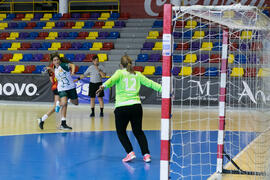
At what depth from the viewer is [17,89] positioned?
2017cm

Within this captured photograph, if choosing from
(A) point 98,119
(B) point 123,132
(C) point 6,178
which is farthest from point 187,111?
(C) point 6,178

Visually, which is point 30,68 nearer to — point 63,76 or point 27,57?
point 27,57

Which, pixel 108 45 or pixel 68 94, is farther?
pixel 108 45

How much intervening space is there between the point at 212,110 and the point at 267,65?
11.1m

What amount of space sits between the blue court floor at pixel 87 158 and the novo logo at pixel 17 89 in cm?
941

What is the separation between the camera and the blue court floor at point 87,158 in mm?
6793

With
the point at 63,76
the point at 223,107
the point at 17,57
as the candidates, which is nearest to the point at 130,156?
the point at 223,107

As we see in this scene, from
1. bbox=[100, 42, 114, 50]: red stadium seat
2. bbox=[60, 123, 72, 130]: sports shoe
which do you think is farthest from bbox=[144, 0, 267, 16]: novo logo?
bbox=[60, 123, 72, 130]: sports shoe

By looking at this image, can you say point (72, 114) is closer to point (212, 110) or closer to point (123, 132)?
point (212, 110)

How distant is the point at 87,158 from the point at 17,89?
507 inches

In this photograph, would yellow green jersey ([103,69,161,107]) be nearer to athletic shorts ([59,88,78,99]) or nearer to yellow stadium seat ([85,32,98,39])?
athletic shorts ([59,88,78,99])

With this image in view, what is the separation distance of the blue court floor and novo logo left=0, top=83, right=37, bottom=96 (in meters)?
9.41

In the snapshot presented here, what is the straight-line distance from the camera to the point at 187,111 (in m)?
17.3

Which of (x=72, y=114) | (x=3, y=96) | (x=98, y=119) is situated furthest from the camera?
(x=3, y=96)
